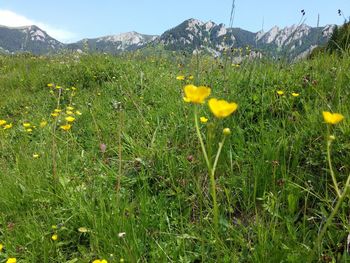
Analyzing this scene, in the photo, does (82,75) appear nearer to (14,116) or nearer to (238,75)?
(14,116)

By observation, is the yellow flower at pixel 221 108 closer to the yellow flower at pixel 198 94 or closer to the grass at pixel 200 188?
the yellow flower at pixel 198 94

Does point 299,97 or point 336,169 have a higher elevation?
point 299,97

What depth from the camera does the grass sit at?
5.91ft

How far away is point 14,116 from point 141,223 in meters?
4.08

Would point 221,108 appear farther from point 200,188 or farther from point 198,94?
point 200,188

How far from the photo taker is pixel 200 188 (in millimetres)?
2221

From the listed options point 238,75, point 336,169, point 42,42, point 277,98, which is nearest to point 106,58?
point 238,75

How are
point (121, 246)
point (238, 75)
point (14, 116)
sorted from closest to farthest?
point (121, 246)
point (238, 75)
point (14, 116)

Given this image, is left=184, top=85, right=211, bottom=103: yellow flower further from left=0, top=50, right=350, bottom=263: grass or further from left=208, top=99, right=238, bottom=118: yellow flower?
left=0, top=50, right=350, bottom=263: grass

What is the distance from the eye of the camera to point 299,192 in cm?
197

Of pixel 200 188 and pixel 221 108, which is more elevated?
pixel 221 108

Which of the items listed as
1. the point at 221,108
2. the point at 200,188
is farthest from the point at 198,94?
the point at 200,188

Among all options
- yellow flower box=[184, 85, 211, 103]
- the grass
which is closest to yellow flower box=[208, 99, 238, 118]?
yellow flower box=[184, 85, 211, 103]

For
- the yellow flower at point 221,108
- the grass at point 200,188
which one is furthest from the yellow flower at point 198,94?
the grass at point 200,188
